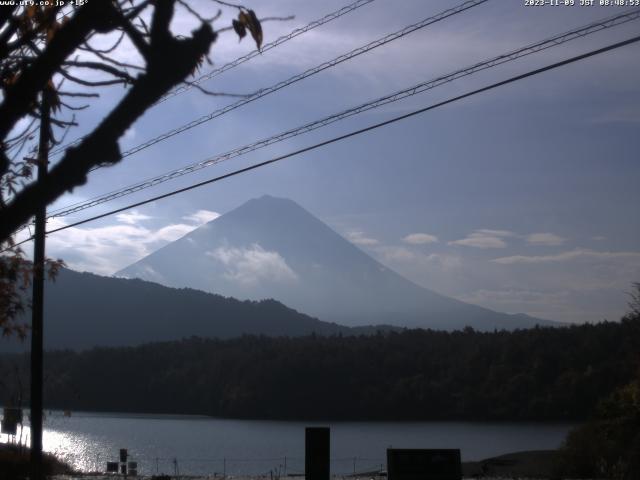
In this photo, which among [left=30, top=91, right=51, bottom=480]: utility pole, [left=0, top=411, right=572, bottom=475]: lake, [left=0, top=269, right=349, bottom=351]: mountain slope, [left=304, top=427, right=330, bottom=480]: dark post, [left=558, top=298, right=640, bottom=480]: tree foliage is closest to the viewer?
[left=304, top=427, right=330, bottom=480]: dark post

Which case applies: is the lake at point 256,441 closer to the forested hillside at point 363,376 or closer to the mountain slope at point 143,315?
the forested hillside at point 363,376

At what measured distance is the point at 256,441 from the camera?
53.1 m

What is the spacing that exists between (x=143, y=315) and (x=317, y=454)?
116m

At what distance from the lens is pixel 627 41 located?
9.22 meters

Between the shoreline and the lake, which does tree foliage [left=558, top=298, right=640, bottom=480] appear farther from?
the lake

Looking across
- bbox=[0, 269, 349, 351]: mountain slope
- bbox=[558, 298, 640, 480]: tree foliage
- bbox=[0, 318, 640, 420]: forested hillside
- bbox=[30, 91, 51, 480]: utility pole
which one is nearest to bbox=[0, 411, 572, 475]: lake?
bbox=[0, 318, 640, 420]: forested hillside

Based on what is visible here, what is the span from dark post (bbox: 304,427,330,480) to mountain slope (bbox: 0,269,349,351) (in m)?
87.7

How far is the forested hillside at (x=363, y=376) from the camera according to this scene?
175 ft

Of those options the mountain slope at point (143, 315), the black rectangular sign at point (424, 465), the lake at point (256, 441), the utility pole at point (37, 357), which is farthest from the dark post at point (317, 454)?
the mountain slope at point (143, 315)

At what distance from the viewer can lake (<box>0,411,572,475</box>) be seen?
41.5 meters

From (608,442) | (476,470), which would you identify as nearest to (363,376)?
(476,470)

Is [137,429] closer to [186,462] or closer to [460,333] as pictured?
[186,462]

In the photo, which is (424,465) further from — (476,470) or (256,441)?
(256,441)

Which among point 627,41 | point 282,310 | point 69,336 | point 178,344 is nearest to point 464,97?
point 627,41
